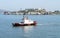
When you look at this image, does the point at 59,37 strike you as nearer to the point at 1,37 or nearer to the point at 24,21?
the point at 1,37

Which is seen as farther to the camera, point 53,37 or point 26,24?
point 26,24

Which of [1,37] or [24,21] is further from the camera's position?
[24,21]

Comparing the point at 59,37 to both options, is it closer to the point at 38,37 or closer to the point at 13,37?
the point at 38,37

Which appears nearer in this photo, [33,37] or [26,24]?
[33,37]

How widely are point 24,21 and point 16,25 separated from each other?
→ 3.25m

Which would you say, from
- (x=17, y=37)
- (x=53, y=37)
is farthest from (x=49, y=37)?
(x=17, y=37)

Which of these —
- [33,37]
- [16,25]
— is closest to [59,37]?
[33,37]

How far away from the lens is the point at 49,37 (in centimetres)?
4012

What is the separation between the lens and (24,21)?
6988 centimetres

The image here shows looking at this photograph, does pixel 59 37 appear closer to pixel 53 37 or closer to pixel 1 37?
pixel 53 37

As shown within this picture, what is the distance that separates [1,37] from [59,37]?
938 cm

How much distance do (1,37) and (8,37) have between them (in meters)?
1.14

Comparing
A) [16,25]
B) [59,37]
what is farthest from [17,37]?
[16,25]

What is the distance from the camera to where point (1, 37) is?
41.0 meters
